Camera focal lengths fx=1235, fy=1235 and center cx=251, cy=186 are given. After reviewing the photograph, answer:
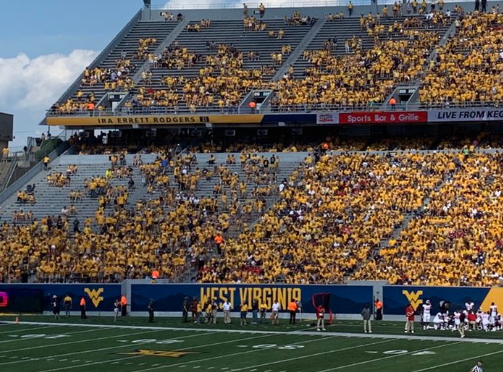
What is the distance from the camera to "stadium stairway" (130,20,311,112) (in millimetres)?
62594

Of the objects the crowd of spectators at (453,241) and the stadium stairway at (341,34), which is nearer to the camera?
the crowd of spectators at (453,241)

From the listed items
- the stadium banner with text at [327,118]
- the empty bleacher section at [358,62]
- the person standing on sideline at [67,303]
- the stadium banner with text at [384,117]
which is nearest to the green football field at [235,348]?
the person standing on sideline at [67,303]

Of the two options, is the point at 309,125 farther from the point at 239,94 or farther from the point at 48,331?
the point at 48,331

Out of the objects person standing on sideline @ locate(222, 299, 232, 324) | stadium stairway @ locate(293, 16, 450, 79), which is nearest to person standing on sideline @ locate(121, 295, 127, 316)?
person standing on sideline @ locate(222, 299, 232, 324)

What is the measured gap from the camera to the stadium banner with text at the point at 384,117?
54.3 metres

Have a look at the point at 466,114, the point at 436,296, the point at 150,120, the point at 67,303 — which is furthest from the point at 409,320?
the point at 150,120

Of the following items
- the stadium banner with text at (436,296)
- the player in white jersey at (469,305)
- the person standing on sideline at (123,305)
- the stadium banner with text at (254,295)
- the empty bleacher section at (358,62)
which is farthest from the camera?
the empty bleacher section at (358,62)

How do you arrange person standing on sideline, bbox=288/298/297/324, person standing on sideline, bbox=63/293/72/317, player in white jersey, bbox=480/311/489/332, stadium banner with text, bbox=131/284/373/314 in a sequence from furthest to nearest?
1. person standing on sideline, bbox=63/293/72/317
2. stadium banner with text, bbox=131/284/373/314
3. person standing on sideline, bbox=288/298/297/324
4. player in white jersey, bbox=480/311/489/332

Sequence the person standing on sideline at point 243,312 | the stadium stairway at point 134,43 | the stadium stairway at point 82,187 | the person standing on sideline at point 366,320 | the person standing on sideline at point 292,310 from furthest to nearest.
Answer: the stadium stairway at point 134,43
the stadium stairway at point 82,187
the person standing on sideline at point 292,310
the person standing on sideline at point 243,312
the person standing on sideline at point 366,320

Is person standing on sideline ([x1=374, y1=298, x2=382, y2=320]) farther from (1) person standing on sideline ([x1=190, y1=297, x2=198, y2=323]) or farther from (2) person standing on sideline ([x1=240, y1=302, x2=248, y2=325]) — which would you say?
(1) person standing on sideline ([x1=190, y1=297, x2=198, y2=323])

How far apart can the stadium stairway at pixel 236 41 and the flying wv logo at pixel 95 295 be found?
16.0 m

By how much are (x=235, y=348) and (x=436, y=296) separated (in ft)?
32.4

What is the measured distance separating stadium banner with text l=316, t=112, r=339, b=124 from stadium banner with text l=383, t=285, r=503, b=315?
14228 millimetres

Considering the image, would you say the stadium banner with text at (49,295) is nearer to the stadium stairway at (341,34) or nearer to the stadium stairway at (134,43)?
the stadium stairway at (134,43)
